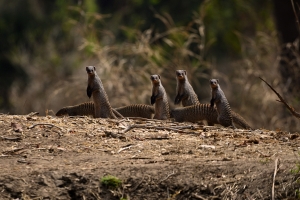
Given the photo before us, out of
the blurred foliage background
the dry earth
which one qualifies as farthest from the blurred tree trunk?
the dry earth

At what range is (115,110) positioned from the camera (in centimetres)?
976

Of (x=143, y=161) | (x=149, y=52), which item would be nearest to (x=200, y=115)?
(x=143, y=161)

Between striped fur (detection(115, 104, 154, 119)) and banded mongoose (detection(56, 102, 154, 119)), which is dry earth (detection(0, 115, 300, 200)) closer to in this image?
banded mongoose (detection(56, 102, 154, 119))

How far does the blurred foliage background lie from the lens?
14.6 metres

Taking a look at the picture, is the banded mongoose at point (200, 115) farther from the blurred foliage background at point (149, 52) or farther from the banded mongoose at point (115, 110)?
the blurred foliage background at point (149, 52)

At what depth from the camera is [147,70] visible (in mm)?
15711

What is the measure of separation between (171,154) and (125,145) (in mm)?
517

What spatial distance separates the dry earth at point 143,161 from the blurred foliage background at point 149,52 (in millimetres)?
5742

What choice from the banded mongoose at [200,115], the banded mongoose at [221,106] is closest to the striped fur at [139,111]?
the banded mongoose at [200,115]

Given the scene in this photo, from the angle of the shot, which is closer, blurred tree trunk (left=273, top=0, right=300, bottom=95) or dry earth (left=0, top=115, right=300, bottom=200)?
dry earth (left=0, top=115, right=300, bottom=200)

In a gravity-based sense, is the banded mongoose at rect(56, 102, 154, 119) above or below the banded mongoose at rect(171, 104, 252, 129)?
above

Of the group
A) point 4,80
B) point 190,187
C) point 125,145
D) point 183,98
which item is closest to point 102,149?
point 125,145

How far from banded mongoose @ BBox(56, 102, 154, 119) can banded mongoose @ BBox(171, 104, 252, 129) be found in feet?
1.44

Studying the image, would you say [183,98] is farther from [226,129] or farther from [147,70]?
[147,70]
